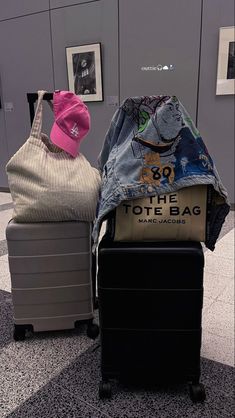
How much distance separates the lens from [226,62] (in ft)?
10.4

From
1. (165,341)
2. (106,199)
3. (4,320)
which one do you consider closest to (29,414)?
(165,341)

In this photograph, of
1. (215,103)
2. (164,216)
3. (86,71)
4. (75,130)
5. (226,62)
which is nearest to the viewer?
(164,216)

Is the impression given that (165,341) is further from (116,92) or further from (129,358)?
(116,92)

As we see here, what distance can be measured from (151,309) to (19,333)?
0.70 metres

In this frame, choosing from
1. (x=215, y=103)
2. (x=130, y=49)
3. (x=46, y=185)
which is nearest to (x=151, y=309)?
(x=46, y=185)

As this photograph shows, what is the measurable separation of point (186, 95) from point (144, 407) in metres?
2.99

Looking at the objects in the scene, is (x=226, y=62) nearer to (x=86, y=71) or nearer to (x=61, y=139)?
(x=86, y=71)

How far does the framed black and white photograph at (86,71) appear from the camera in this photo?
12.3ft

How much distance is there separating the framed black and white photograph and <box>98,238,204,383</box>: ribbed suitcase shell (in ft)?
10.3

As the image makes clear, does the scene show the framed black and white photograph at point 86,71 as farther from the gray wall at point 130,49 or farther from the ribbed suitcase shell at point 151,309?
the ribbed suitcase shell at point 151,309

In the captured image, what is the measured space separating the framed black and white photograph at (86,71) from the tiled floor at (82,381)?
2.85 metres

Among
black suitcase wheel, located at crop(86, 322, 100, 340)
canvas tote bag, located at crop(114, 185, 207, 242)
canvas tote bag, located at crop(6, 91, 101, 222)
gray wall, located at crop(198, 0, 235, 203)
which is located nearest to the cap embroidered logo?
canvas tote bag, located at crop(6, 91, 101, 222)

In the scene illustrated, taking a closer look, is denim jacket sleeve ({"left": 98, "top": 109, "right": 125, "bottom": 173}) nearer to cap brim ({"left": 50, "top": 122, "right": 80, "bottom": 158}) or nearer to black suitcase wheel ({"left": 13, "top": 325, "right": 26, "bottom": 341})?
cap brim ({"left": 50, "top": 122, "right": 80, "bottom": 158})

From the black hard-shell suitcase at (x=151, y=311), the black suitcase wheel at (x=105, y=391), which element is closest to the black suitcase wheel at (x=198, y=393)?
the black hard-shell suitcase at (x=151, y=311)
